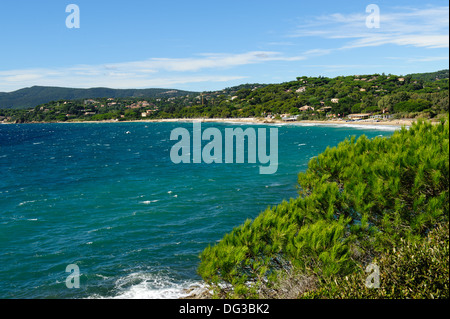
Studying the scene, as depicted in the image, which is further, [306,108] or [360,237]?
[306,108]

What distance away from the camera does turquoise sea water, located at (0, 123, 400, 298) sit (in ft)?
62.1

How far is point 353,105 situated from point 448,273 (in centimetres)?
15381

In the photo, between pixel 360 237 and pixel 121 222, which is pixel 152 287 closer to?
pixel 360 237

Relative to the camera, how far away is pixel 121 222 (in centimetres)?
2859

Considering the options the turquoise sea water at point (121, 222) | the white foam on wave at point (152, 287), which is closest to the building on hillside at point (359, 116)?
the turquoise sea water at point (121, 222)

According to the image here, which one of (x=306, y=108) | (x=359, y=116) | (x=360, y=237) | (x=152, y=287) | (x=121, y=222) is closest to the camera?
(x=360, y=237)

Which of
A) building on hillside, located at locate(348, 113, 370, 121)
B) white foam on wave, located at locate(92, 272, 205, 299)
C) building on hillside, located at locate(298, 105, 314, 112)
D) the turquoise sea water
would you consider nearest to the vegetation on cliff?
white foam on wave, located at locate(92, 272, 205, 299)

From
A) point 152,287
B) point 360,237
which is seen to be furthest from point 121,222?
point 360,237

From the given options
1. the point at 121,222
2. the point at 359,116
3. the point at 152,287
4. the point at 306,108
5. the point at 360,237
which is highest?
the point at 306,108

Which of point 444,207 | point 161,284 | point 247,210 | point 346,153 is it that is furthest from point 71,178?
point 444,207

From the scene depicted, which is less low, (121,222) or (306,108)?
(306,108)

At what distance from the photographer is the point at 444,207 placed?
36.6ft

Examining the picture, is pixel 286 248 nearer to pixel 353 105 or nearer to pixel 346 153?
pixel 346 153

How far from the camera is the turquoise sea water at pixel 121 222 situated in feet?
62.1
